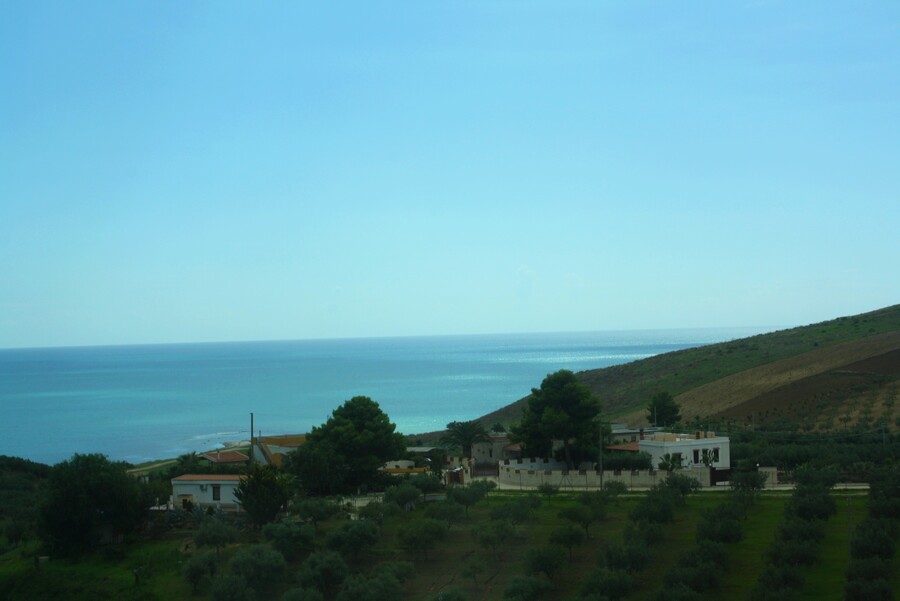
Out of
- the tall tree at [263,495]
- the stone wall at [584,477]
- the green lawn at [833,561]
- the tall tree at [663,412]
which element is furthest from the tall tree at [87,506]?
the tall tree at [663,412]

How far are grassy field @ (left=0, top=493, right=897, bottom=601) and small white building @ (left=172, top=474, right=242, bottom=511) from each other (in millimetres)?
3707

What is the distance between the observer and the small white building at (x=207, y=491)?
149 ft

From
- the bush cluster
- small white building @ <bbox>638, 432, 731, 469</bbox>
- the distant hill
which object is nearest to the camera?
the bush cluster

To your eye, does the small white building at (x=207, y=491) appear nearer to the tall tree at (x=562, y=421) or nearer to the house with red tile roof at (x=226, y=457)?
the house with red tile roof at (x=226, y=457)

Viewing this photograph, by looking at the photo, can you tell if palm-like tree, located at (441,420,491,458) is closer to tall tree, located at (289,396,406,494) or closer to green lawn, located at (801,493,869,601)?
tall tree, located at (289,396,406,494)

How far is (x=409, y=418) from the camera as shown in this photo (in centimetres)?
12938

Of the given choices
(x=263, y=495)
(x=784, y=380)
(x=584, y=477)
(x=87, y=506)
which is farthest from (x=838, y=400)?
(x=87, y=506)

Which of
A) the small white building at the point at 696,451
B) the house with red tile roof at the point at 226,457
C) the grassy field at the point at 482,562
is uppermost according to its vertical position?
the small white building at the point at 696,451

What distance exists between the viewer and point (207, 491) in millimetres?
45906

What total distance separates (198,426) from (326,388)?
6625 cm

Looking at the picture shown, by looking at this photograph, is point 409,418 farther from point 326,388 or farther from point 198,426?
point 326,388

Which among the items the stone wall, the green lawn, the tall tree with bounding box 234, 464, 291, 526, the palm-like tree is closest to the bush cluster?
the green lawn

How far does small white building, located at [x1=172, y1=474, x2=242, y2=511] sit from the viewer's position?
4528cm

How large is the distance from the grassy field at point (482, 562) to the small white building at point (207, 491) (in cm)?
371
